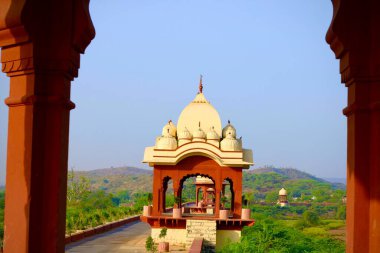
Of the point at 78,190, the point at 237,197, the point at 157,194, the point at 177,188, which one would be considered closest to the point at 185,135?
the point at 177,188

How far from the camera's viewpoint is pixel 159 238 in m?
17.7

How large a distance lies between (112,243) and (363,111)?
16.5 meters

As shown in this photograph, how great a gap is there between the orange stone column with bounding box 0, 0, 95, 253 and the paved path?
13.0 meters

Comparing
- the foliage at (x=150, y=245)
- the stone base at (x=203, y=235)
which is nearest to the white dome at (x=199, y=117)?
the stone base at (x=203, y=235)

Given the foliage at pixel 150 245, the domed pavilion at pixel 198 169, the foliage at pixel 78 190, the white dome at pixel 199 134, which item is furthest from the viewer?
the foliage at pixel 78 190

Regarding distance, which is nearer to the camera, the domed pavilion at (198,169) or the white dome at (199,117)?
the domed pavilion at (198,169)

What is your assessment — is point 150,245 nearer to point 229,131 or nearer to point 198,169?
point 198,169

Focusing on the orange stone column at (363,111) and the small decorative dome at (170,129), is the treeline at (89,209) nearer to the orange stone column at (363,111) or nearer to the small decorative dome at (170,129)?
the small decorative dome at (170,129)

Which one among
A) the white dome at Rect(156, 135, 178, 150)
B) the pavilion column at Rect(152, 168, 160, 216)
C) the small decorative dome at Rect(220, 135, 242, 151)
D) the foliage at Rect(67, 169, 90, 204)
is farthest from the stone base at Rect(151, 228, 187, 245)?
the foliage at Rect(67, 169, 90, 204)

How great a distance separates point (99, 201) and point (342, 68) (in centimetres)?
4352

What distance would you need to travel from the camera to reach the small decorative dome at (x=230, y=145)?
719 inches

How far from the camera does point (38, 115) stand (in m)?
4.36

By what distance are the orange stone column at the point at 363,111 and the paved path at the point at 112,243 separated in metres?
13.7

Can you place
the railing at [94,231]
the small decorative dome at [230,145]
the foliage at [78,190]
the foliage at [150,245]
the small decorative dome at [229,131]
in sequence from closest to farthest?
the foliage at [150,245] → the small decorative dome at [230,145] → the small decorative dome at [229,131] → the railing at [94,231] → the foliage at [78,190]
